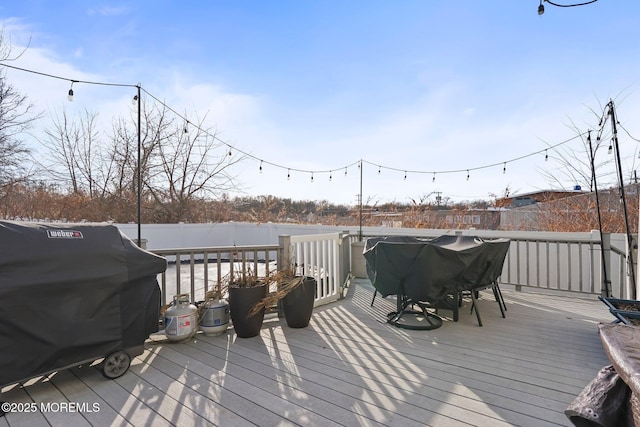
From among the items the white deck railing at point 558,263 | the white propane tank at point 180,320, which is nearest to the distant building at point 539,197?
the white deck railing at point 558,263

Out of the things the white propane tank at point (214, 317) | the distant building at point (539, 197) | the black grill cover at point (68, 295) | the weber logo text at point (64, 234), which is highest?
the distant building at point (539, 197)

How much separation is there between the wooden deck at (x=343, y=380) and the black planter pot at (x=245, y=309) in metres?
0.09

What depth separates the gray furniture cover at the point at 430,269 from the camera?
2986 millimetres

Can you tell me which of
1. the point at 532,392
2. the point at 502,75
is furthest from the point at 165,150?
the point at 532,392

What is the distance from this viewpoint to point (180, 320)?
270 centimetres

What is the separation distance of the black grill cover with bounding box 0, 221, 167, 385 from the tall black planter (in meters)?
1.22

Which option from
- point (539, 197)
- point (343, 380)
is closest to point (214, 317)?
point (343, 380)

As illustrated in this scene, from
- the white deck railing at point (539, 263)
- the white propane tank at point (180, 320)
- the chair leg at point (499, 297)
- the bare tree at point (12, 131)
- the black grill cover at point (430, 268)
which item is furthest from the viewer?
the bare tree at point (12, 131)

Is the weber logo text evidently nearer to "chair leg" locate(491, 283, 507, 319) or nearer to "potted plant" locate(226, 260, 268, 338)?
"potted plant" locate(226, 260, 268, 338)

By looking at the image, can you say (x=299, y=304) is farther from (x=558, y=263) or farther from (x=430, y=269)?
(x=558, y=263)

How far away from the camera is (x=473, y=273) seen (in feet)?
10.6

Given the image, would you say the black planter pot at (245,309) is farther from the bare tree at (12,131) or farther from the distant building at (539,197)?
the bare tree at (12,131)

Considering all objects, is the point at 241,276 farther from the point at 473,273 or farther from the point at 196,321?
the point at 473,273

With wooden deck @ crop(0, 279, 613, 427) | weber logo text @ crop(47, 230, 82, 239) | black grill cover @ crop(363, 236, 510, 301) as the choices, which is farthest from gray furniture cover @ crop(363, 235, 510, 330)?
weber logo text @ crop(47, 230, 82, 239)
